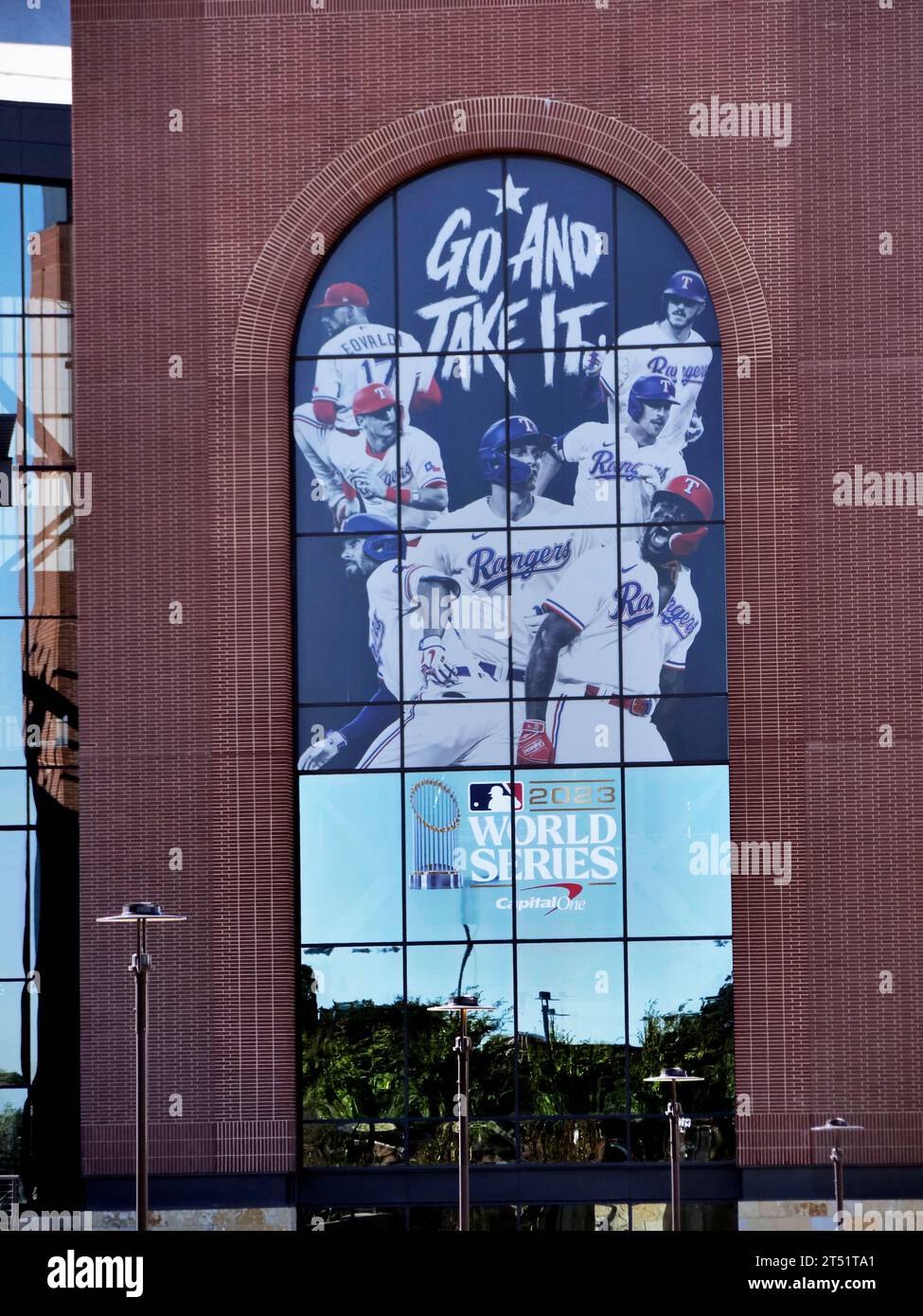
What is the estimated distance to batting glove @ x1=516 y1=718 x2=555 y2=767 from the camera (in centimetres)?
2352

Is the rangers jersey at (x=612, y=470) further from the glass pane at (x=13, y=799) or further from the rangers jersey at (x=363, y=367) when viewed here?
the glass pane at (x=13, y=799)

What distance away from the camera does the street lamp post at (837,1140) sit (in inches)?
850

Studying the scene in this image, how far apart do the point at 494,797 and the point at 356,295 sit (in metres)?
7.84

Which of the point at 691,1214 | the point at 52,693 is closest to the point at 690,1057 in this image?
the point at 691,1214

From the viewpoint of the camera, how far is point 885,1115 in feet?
74.1

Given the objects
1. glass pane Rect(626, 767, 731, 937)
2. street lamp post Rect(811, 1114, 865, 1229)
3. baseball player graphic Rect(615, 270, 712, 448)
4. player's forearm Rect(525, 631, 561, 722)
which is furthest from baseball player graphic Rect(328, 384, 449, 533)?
street lamp post Rect(811, 1114, 865, 1229)

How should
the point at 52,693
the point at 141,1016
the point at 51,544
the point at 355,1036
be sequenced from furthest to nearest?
1. the point at 51,544
2. the point at 52,693
3. the point at 355,1036
4. the point at 141,1016

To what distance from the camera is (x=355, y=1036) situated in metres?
23.2

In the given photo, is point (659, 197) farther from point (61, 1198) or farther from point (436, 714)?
point (61, 1198)

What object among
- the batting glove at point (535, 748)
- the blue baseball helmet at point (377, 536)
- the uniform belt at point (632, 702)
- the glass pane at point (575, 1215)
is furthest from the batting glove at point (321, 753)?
the glass pane at point (575, 1215)

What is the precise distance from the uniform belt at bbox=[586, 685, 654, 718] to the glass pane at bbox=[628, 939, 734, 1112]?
3.49m

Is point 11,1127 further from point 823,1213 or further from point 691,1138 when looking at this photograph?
point 823,1213

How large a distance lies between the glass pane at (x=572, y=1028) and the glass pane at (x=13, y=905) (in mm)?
7457

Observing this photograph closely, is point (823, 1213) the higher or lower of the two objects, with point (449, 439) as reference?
lower
